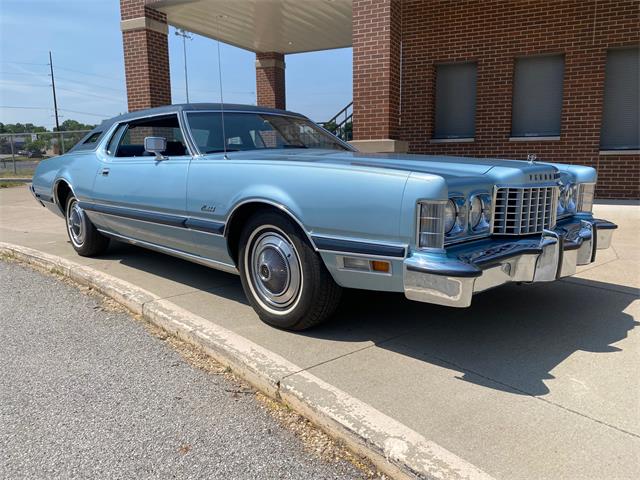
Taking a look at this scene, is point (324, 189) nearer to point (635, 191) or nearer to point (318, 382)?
point (318, 382)

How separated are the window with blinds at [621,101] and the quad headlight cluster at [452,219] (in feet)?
23.4

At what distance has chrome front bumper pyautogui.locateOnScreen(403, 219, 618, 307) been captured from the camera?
263 cm

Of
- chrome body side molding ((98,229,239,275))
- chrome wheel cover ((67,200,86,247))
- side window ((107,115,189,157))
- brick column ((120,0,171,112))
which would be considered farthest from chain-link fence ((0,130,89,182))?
chrome body side molding ((98,229,239,275))

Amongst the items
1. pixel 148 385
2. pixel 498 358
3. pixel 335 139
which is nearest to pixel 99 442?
pixel 148 385

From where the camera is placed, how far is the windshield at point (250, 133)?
13.8 feet

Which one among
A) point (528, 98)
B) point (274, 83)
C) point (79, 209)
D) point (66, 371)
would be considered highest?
point (274, 83)

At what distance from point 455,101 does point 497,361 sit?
302 inches

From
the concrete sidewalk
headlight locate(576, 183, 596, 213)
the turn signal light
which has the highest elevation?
headlight locate(576, 183, 596, 213)

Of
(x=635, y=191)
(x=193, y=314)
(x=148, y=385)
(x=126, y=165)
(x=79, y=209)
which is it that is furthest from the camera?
(x=635, y=191)

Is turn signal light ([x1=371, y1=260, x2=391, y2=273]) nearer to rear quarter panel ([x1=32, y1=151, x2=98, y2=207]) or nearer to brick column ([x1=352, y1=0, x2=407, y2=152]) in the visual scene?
rear quarter panel ([x1=32, y1=151, x2=98, y2=207])

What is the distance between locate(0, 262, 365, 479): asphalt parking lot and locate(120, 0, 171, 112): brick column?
24.7 feet

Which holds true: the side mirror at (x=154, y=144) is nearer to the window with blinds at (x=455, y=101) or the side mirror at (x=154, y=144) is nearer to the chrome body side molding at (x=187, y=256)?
the chrome body side molding at (x=187, y=256)

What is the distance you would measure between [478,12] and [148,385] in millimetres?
8756

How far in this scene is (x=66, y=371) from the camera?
3.15 metres
